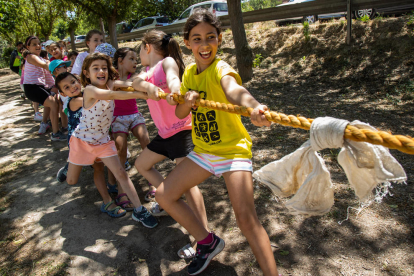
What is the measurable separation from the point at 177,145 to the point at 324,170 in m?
1.34

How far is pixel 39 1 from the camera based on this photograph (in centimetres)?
1938

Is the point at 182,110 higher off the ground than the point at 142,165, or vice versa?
the point at 182,110

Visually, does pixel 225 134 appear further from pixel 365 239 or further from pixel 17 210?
pixel 17 210

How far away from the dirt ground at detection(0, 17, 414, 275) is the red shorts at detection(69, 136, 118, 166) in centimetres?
67

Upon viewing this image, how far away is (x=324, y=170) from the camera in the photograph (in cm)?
170

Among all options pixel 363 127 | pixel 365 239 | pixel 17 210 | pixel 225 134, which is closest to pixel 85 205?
pixel 17 210

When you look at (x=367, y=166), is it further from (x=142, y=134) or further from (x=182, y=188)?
(x=142, y=134)

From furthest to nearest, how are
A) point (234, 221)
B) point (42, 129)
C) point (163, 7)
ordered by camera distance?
point (163, 7) < point (42, 129) < point (234, 221)

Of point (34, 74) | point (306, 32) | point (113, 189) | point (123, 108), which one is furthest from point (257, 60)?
point (113, 189)

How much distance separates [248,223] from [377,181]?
0.79 meters

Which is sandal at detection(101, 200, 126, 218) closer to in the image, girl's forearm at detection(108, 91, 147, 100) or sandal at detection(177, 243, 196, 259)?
sandal at detection(177, 243, 196, 259)

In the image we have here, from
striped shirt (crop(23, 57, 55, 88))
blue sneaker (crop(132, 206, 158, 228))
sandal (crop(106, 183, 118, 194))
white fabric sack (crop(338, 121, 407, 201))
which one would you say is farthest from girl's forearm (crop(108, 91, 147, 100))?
striped shirt (crop(23, 57, 55, 88))

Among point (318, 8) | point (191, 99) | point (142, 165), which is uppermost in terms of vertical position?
point (318, 8)

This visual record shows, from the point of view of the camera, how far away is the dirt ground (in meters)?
2.46
